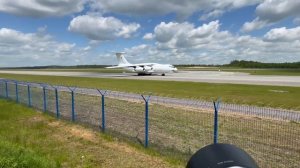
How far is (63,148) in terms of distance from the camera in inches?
405

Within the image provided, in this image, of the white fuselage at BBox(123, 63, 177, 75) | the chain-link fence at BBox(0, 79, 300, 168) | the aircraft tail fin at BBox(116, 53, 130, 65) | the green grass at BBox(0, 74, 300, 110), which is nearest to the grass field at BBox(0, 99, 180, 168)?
the chain-link fence at BBox(0, 79, 300, 168)

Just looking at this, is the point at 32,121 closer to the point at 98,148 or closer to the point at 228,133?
the point at 98,148

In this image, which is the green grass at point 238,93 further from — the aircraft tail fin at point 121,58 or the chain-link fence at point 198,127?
the aircraft tail fin at point 121,58

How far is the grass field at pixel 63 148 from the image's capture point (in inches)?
328

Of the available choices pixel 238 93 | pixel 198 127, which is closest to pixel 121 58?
pixel 238 93

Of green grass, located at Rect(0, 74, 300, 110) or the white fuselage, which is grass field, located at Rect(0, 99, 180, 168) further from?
the white fuselage

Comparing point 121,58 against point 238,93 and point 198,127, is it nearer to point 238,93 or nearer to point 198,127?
point 238,93

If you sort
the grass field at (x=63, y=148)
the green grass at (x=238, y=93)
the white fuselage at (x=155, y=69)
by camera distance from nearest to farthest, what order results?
1. the grass field at (x=63, y=148)
2. the green grass at (x=238, y=93)
3. the white fuselage at (x=155, y=69)

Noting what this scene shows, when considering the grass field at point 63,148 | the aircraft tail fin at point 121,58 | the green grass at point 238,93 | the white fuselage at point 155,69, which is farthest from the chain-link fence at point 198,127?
the aircraft tail fin at point 121,58

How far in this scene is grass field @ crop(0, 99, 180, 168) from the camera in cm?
834

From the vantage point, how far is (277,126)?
39.2 feet

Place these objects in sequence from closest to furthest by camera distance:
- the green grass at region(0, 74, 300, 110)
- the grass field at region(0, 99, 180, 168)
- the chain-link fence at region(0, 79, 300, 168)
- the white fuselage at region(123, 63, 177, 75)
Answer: the grass field at region(0, 99, 180, 168) < the chain-link fence at region(0, 79, 300, 168) < the green grass at region(0, 74, 300, 110) < the white fuselage at region(123, 63, 177, 75)

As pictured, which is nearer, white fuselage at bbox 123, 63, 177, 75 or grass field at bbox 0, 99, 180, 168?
grass field at bbox 0, 99, 180, 168

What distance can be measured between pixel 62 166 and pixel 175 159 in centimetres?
298
